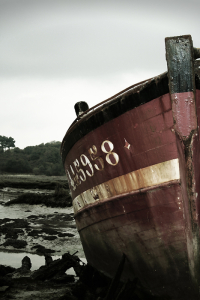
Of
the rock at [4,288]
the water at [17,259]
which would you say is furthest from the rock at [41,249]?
the rock at [4,288]

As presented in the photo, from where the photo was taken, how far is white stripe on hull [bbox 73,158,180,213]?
377cm

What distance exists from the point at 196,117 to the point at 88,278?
3777 mm

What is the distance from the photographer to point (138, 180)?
4051 millimetres

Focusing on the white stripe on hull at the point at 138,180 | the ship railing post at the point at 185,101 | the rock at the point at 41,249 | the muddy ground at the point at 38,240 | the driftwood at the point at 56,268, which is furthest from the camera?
the rock at the point at 41,249

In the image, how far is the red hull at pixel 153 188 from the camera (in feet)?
11.6

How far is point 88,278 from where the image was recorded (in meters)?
5.66

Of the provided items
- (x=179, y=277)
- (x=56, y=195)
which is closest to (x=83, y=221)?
(x=179, y=277)

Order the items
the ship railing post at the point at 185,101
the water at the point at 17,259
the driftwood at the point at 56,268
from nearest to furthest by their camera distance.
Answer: the ship railing post at the point at 185,101, the driftwood at the point at 56,268, the water at the point at 17,259

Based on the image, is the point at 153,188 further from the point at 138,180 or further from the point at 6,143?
the point at 6,143

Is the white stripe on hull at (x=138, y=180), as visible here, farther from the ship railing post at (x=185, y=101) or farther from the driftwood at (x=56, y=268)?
the driftwood at (x=56, y=268)

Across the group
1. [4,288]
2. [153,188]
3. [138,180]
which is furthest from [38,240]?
[153,188]

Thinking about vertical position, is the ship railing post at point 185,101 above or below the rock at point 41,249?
above

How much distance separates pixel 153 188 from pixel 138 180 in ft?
0.82

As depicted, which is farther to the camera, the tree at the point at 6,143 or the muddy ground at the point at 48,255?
the tree at the point at 6,143
